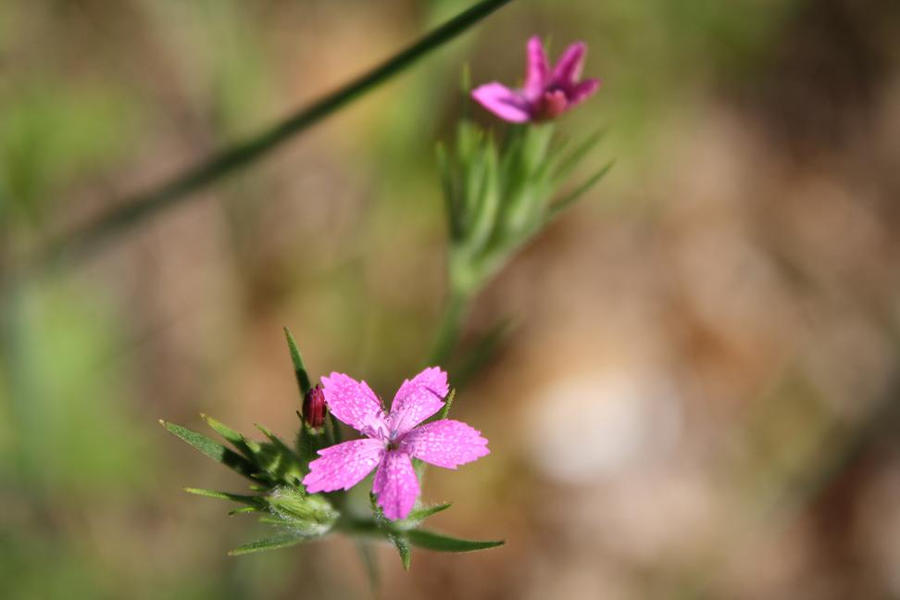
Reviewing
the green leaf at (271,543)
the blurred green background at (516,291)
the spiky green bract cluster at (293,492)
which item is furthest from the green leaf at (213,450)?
the blurred green background at (516,291)

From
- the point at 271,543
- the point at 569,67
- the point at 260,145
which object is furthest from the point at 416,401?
the point at 260,145

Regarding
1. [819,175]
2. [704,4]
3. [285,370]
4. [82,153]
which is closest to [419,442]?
[285,370]

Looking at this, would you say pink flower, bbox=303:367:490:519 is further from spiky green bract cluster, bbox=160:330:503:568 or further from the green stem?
the green stem

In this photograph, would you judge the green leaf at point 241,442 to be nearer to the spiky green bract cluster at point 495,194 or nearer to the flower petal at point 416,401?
the flower petal at point 416,401

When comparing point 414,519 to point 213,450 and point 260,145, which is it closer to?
point 213,450

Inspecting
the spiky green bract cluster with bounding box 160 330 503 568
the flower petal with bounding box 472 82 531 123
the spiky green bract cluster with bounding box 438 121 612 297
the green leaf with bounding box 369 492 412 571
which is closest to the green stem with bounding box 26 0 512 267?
the flower petal with bounding box 472 82 531 123
